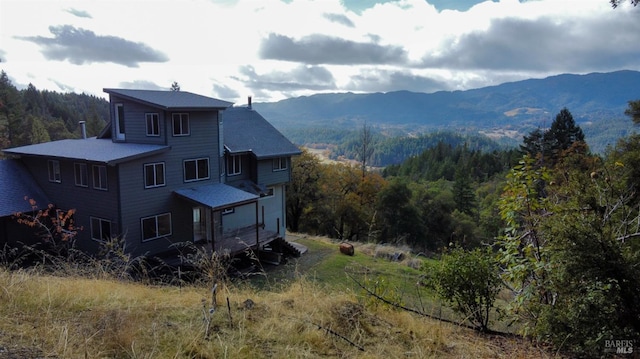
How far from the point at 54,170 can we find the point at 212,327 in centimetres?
1653

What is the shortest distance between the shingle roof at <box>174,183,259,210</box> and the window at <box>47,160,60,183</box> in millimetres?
5113

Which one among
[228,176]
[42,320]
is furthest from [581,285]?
[228,176]

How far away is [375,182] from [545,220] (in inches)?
1318

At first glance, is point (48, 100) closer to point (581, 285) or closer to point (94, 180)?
point (94, 180)

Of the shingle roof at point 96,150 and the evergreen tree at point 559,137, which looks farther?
the evergreen tree at point 559,137

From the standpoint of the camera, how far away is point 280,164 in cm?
2277

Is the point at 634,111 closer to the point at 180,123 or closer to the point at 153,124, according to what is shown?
the point at 180,123

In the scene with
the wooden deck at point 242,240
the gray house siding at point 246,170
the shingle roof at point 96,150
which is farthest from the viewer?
the gray house siding at point 246,170

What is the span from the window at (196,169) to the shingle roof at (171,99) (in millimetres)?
2401

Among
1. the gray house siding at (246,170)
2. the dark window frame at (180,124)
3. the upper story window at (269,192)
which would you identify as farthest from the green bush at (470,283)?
the upper story window at (269,192)

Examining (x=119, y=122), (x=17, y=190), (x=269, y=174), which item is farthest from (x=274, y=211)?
(x=17, y=190)

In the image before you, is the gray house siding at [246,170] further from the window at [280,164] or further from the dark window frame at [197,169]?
the dark window frame at [197,169]

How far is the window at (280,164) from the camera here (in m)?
22.3
